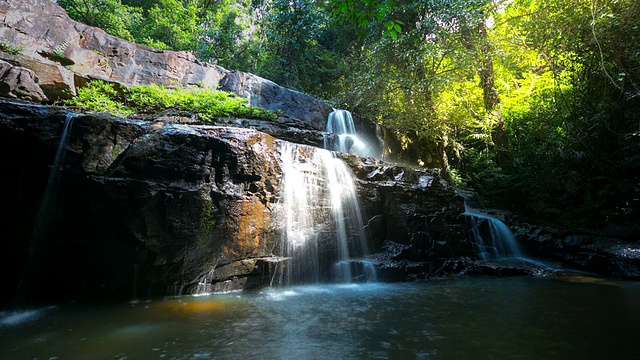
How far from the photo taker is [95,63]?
32.1 ft

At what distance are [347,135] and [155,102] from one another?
21.0 ft

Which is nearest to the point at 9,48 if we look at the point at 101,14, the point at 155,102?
the point at 155,102

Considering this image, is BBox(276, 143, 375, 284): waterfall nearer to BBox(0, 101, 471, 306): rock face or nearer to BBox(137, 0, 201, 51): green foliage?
BBox(0, 101, 471, 306): rock face

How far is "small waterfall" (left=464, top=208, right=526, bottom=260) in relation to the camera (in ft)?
27.5

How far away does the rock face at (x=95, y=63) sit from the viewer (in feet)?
26.7

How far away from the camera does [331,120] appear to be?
12391 mm

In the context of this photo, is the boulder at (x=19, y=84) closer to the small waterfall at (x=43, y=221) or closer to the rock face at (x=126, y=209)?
the rock face at (x=126, y=209)

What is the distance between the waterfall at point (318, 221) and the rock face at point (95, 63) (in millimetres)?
4852

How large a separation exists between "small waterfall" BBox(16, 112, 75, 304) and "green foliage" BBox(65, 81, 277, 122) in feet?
11.3

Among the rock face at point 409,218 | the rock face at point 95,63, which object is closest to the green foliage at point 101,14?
the rock face at point 95,63

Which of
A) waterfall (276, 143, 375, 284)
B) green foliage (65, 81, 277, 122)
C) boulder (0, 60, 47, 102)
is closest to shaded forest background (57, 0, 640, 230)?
waterfall (276, 143, 375, 284)

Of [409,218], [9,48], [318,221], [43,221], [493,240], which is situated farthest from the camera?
[493,240]

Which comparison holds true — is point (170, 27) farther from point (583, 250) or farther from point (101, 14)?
point (583, 250)

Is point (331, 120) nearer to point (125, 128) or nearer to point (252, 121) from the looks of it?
point (252, 121)
